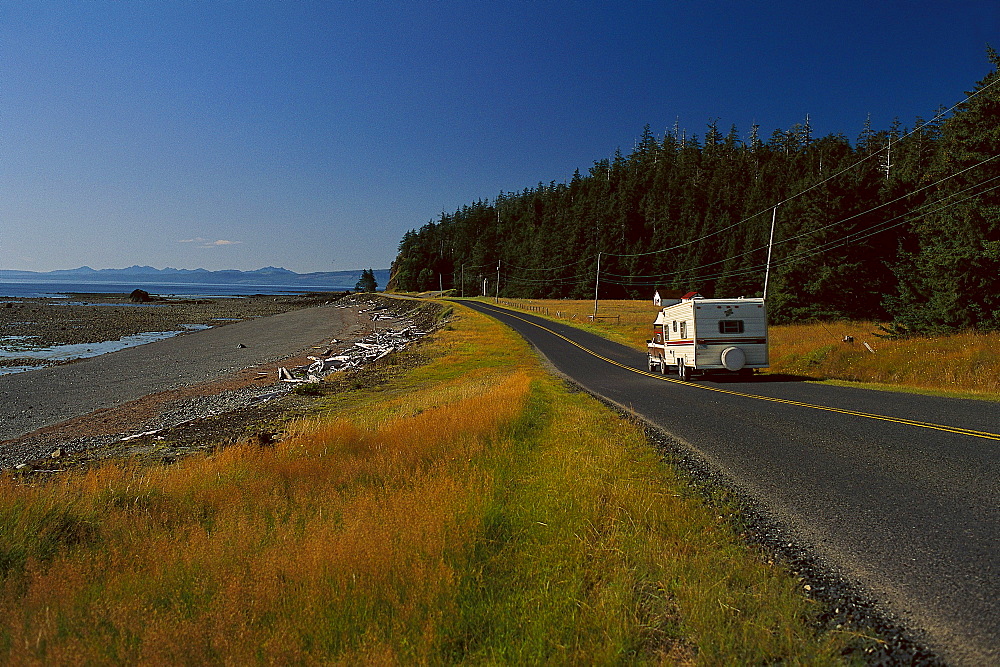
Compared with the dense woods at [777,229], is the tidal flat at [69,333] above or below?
below

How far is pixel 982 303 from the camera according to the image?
31453 millimetres

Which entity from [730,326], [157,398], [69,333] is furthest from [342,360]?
[69,333]

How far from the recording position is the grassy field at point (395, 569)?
373 centimetres

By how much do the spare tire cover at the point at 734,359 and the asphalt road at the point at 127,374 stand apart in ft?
Answer: 80.8

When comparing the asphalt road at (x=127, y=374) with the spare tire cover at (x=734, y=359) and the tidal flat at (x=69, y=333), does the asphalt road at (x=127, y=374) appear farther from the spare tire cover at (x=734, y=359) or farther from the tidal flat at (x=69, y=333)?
the spare tire cover at (x=734, y=359)

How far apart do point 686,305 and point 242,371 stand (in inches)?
967

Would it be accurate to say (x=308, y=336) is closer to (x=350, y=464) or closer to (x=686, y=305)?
(x=686, y=305)

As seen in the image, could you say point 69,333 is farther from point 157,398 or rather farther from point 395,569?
Answer: point 395,569

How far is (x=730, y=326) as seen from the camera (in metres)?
20.4

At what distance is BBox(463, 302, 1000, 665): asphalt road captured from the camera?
4062 mm

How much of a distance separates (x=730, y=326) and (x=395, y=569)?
730 inches

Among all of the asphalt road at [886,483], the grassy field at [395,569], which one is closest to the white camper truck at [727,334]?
the asphalt road at [886,483]

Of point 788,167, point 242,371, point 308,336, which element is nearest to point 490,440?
point 242,371

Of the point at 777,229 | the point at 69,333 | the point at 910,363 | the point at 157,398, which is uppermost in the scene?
the point at 777,229
